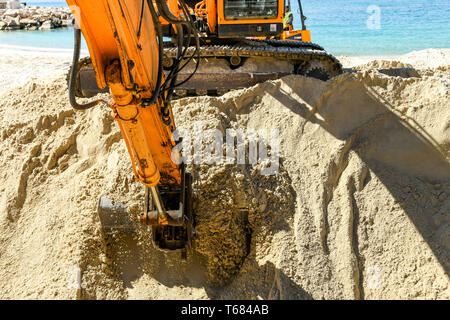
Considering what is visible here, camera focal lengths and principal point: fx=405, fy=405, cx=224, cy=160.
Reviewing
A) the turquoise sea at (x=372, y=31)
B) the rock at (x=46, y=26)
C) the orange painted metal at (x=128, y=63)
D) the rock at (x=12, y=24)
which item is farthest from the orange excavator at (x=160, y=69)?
the rock at (x=12, y=24)

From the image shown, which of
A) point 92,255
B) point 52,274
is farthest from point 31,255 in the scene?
point 92,255

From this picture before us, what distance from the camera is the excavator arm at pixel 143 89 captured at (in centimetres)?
239

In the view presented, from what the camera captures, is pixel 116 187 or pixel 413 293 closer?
pixel 413 293

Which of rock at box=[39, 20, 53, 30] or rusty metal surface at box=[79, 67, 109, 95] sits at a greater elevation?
rusty metal surface at box=[79, 67, 109, 95]

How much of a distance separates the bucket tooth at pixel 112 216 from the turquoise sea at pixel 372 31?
500 inches

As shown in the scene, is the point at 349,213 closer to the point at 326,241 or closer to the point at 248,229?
the point at 326,241

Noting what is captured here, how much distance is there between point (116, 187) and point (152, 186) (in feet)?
4.28

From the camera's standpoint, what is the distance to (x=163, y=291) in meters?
3.88

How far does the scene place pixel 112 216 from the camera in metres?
3.96

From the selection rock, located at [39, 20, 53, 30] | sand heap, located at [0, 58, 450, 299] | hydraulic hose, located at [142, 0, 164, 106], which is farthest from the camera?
rock, located at [39, 20, 53, 30]

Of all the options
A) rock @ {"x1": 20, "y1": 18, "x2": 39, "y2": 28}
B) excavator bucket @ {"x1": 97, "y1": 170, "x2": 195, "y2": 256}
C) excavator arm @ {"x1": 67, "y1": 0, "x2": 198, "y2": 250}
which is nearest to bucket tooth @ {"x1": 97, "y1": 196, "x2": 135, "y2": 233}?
excavator bucket @ {"x1": 97, "y1": 170, "x2": 195, "y2": 256}

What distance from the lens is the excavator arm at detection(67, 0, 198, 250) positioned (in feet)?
7.83

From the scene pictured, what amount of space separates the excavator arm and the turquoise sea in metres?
12.9

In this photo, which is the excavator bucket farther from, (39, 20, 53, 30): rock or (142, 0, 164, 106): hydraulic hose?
(39, 20, 53, 30): rock
